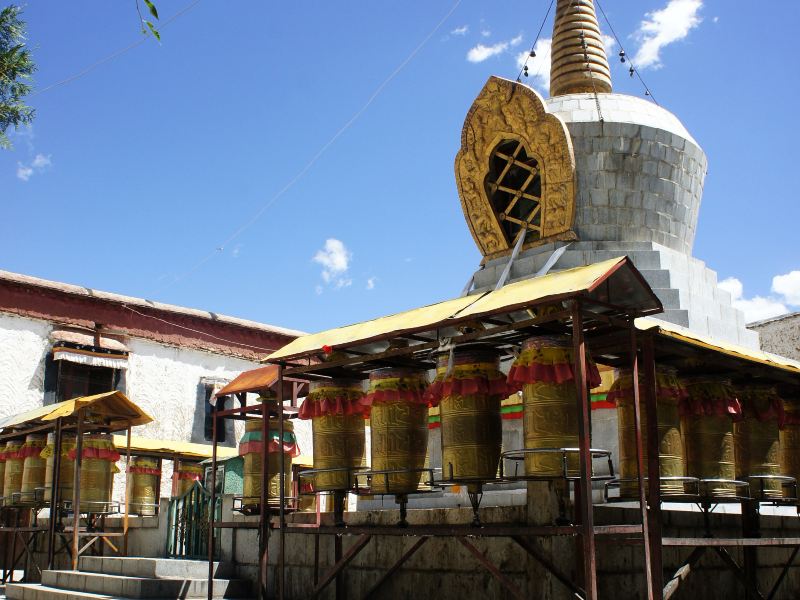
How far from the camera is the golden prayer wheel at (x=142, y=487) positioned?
1750 cm

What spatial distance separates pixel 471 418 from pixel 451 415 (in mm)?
192

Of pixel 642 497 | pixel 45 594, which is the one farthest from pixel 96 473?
pixel 642 497

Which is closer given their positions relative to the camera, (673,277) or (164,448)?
(673,277)

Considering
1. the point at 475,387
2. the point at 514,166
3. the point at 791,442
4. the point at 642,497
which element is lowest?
the point at 642,497

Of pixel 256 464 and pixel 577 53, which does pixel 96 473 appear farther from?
pixel 577 53

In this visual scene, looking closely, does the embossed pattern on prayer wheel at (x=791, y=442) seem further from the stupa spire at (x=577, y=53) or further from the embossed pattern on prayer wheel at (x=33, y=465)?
the embossed pattern on prayer wheel at (x=33, y=465)

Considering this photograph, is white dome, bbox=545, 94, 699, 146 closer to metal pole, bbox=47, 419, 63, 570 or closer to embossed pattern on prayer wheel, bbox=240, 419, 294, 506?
embossed pattern on prayer wheel, bbox=240, 419, 294, 506

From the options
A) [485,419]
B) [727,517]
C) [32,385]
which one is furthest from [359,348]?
[32,385]

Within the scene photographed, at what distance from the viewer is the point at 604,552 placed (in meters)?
7.60

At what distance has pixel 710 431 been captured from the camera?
27.5 feet

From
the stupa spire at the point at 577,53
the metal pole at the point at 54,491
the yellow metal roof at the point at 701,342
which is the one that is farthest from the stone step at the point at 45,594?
the stupa spire at the point at 577,53

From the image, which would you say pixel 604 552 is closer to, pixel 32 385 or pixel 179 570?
pixel 179 570

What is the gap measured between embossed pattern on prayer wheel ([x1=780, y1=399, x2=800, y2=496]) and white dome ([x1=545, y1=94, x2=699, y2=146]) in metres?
5.26

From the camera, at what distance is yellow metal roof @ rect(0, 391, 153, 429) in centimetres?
1343
